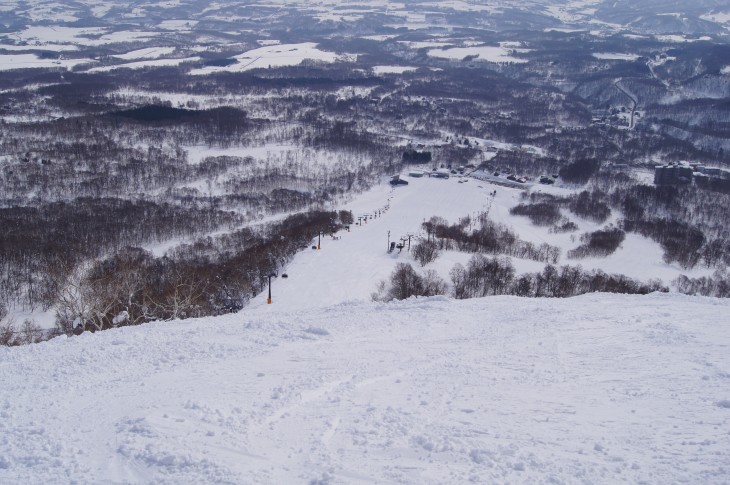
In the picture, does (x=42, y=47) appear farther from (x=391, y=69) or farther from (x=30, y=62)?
(x=391, y=69)

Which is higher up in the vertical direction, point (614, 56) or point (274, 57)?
point (614, 56)

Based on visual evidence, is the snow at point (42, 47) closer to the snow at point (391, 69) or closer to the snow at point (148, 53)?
the snow at point (148, 53)

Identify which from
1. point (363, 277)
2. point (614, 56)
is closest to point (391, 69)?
point (614, 56)

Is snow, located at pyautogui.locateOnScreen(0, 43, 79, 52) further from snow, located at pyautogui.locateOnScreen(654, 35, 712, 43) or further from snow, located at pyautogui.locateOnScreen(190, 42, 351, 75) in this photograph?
snow, located at pyautogui.locateOnScreen(654, 35, 712, 43)

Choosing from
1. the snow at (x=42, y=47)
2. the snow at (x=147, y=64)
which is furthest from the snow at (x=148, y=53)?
the snow at (x=42, y=47)

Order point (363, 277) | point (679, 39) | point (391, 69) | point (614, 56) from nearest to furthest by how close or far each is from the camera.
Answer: point (363, 277), point (391, 69), point (614, 56), point (679, 39)

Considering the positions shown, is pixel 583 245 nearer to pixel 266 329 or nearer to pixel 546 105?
pixel 266 329

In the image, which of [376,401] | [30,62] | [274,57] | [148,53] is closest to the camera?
[376,401]
